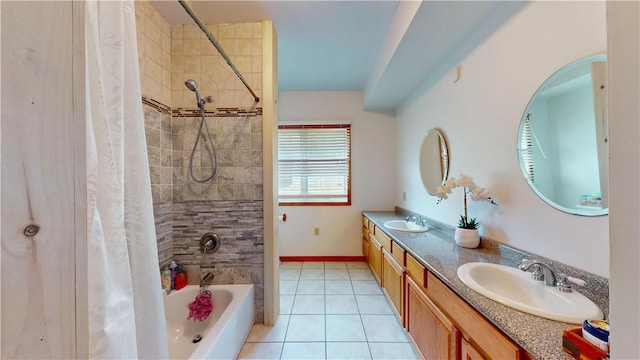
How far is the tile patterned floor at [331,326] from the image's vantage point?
1.67 metres

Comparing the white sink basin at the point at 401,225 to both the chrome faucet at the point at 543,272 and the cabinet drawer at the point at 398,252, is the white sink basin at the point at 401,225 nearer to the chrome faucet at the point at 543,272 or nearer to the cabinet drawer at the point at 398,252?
the cabinet drawer at the point at 398,252

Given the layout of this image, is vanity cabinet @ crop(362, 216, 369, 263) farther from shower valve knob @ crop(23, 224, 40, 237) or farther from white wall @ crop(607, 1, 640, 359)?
shower valve knob @ crop(23, 224, 40, 237)

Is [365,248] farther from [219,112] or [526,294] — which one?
[219,112]

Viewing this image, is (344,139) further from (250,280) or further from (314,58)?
(250,280)

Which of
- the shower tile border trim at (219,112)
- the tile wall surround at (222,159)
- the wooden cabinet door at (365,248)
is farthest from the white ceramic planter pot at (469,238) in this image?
the shower tile border trim at (219,112)

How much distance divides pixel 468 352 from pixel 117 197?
1392mm

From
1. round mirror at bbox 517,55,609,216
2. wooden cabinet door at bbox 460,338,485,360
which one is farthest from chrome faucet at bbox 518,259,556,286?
wooden cabinet door at bbox 460,338,485,360

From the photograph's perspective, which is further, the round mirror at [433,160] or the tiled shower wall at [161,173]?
the round mirror at [433,160]

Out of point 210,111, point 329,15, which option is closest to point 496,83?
point 329,15

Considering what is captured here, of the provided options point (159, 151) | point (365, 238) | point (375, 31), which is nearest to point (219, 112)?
point (159, 151)

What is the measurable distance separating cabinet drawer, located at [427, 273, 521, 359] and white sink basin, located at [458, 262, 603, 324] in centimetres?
→ 10

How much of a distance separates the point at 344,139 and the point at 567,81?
2.57 metres

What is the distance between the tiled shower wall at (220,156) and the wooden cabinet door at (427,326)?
120 cm

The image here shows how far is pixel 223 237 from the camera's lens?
6.39 feet
